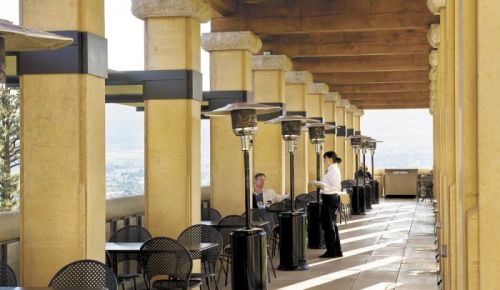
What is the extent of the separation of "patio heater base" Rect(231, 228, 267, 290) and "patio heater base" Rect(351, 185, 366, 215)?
13924 millimetres

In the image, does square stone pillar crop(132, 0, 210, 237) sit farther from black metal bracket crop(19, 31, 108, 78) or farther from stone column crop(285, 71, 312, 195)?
stone column crop(285, 71, 312, 195)

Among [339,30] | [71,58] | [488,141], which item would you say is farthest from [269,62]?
[488,141]

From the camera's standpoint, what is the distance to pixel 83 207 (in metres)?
7.11

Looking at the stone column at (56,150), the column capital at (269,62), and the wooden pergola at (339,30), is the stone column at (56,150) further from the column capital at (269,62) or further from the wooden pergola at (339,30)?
the column capital at (269,62)

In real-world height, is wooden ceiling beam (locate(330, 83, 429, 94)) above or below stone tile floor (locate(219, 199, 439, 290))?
above

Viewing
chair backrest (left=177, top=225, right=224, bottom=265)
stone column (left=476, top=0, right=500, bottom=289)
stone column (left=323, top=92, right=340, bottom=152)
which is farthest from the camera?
stone column (left=323, top=92, right=340, bottom=152)

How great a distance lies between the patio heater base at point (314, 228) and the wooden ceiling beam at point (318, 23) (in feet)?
10.7

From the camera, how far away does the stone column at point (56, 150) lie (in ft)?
23.3

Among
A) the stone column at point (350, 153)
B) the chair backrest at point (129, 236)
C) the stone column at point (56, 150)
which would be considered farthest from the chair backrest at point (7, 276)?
the stone column at point (350, 153)

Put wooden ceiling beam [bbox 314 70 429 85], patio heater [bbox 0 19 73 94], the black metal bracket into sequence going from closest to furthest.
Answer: patio heater [bbox 0 19 73 94] → the black metal bracket → wooden ceiling beam [bbox 314 70 429 85]

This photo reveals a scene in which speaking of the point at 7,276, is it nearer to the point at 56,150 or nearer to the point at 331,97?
the point at 56,150

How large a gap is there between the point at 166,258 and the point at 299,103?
39.0ft

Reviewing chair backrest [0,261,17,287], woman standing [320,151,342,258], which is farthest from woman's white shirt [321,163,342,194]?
chair backrest [0,261,17,287]

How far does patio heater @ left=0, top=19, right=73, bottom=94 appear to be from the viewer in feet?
15.3
